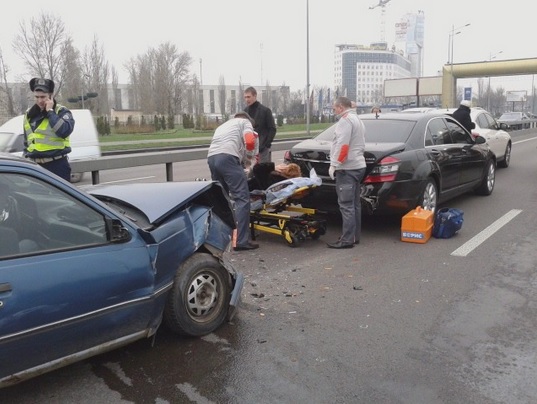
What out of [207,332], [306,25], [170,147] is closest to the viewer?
[207,332]

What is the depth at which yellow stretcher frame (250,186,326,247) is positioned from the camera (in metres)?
6.41

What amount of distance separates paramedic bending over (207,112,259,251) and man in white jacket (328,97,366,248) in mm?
1015

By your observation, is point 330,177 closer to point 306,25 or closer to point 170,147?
point 170,147

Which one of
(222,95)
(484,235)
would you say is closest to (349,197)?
(484,235)

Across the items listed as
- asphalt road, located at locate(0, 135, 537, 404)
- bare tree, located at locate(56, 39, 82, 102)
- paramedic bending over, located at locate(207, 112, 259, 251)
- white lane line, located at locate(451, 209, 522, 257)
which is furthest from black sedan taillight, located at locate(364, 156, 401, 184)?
bare tree, located at locate(56, 39, 82, 102)

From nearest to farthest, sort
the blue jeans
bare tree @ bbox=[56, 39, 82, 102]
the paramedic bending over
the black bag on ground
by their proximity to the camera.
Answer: the paramedic bending over < the blue jeans < the black bag on ground < bare tree @ bbox=[56, 39, 82, 102]

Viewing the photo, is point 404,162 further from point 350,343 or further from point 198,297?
point 198,297

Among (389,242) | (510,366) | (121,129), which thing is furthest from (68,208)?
(121,129)

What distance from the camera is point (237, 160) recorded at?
6234 mm

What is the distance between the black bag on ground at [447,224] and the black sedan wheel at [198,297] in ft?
12.2

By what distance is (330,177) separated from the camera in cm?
681

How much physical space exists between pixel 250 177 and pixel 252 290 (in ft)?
8.07

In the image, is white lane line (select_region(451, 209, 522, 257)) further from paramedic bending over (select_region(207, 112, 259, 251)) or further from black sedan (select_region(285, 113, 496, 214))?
paramedic bending over (select_region(207, 112, 259, 251))

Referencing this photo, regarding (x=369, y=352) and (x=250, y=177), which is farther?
(x=250, y=177)
